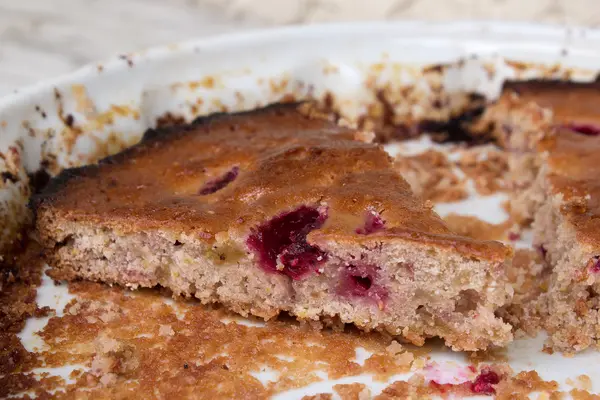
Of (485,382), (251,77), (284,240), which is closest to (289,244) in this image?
(284,240)

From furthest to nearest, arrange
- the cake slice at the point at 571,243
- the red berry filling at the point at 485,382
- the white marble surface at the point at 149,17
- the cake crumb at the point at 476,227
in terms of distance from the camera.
→ the white marble surface at the point at 149,17, the cake crumb at the point at 476,227, the cake slice at the point at 571,243, the red berry filling at the point at 485,382

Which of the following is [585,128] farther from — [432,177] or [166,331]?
[166,331]

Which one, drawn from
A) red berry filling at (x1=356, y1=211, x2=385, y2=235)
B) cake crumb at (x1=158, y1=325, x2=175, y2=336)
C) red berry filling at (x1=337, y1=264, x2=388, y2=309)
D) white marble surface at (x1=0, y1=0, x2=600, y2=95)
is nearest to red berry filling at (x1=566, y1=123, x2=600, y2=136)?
red berry filling at (x1=356, y1=211, x2=385, y2=235)

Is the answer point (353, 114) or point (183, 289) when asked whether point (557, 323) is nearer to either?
point (183, 289)

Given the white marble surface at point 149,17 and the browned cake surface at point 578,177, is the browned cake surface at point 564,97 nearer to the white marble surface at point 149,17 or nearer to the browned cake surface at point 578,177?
the browned cake surface at point 578,177

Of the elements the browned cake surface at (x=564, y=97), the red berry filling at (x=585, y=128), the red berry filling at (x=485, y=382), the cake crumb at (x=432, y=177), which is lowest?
the red berry filling at (x=485, y=382)

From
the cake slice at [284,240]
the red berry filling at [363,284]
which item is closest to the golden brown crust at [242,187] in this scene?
→ the cake slice at [284,240]

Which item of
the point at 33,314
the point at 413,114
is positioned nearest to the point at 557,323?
the point at 413,114
